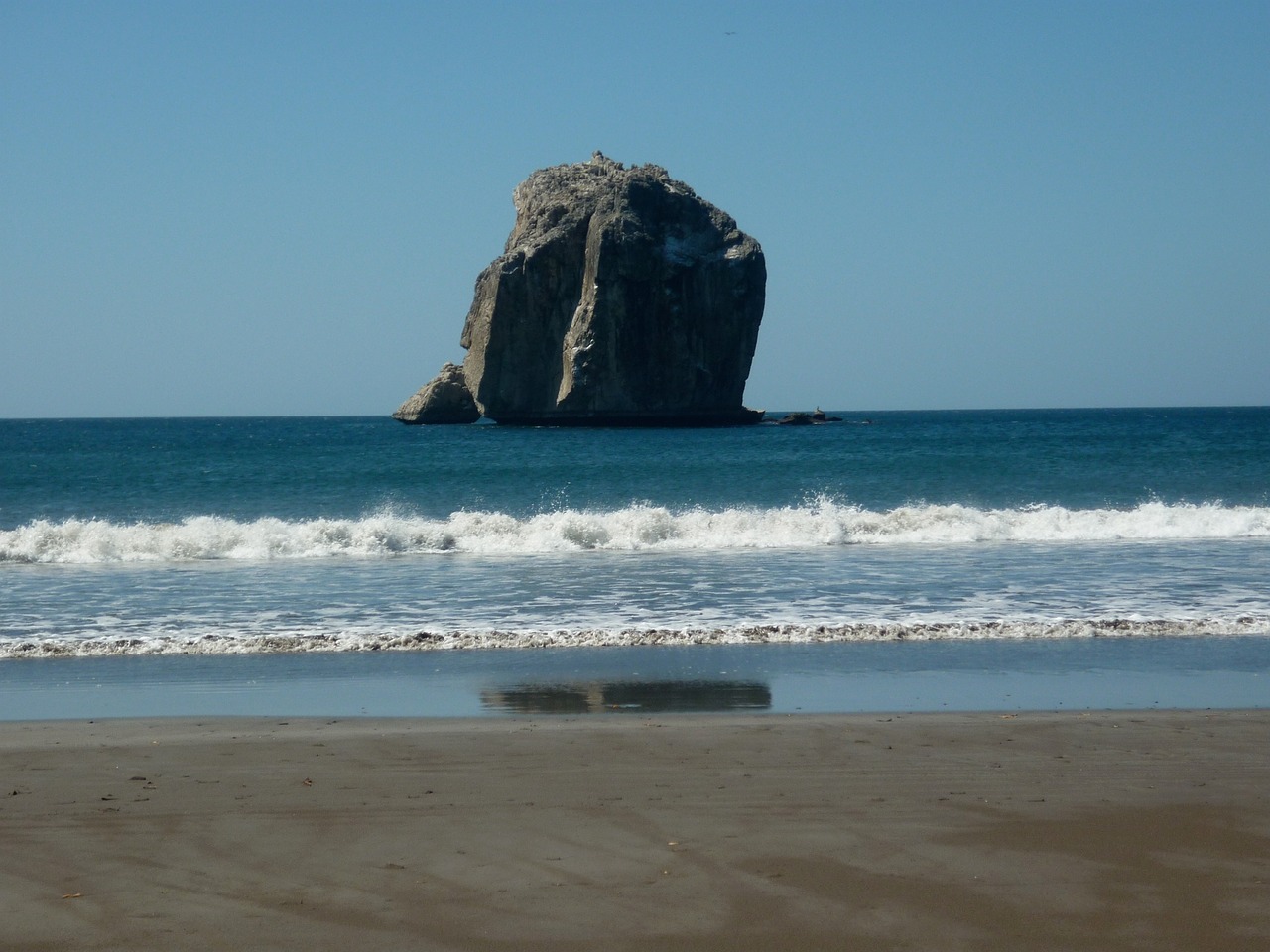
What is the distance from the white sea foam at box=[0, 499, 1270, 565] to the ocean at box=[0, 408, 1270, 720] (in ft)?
0.22

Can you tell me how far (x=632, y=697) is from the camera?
862 cm

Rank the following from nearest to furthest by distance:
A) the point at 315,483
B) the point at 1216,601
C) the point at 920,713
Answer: the point at 920,713
the point at 1216,601
the point at 315,483

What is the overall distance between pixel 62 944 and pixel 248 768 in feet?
7.69

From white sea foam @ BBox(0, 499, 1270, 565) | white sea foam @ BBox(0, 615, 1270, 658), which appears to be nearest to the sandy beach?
white sea foam @ BBox(0, 615, 1270, 658)

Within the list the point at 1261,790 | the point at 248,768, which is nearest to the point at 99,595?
the point at 248,768

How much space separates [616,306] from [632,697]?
207 ft

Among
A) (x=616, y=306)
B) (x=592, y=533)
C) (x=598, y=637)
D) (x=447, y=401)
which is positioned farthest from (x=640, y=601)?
(x=447, y=401)

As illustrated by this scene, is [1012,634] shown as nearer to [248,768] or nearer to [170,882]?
[248,768]

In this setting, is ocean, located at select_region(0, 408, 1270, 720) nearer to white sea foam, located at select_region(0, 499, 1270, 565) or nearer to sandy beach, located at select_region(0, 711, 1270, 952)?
white sea foam, located at select_region(0, 499, 1270, 565)

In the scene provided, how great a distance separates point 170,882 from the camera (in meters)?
4.88

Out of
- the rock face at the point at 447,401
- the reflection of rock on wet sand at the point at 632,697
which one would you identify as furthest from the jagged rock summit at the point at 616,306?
the reflection of rock on wet sand at the point at 632,697

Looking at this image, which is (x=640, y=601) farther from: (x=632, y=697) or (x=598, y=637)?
(x=632, y=697)

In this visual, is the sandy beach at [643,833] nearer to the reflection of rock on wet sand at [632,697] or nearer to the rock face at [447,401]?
the reflection of rock on wet sand at [632,697]

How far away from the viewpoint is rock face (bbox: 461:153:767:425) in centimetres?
7088
